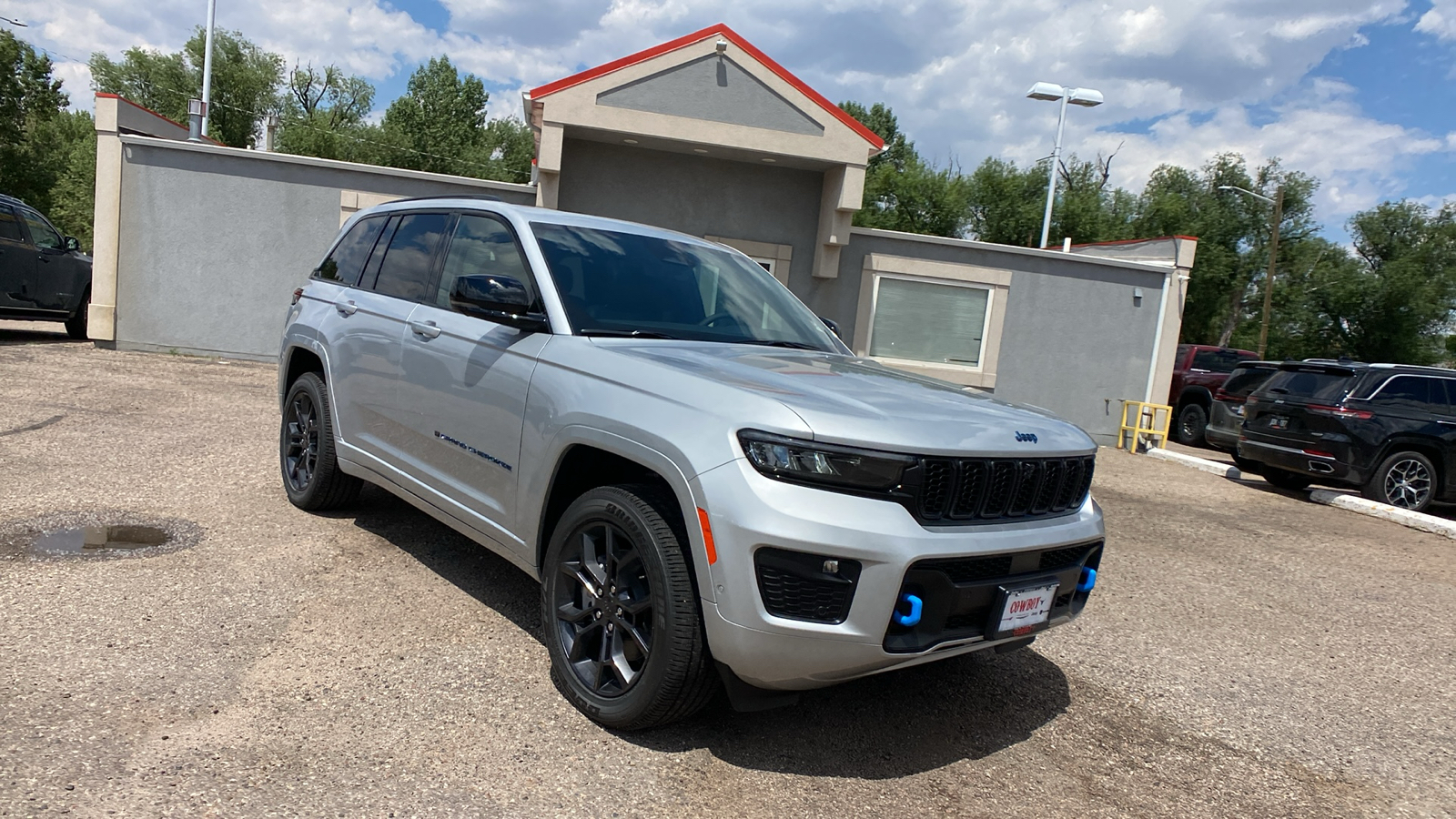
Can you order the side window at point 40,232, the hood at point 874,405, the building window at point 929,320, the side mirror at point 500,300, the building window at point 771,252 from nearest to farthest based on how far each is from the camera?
1. the hood at point 874,405
2. the side mirror at point 500,300
3. the side window at point 40,232
4. the building window at point 771,252
5. the building window at point 929,320

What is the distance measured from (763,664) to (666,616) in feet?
1.11

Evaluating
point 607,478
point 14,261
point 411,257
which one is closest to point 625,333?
point 607,478

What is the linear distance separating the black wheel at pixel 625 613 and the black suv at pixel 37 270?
1343cm

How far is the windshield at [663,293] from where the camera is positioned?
3.81m

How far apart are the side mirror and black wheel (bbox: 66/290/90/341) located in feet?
45.0

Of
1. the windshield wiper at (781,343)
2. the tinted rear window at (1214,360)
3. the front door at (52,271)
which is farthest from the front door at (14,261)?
the tinted rear window at (1214,360)

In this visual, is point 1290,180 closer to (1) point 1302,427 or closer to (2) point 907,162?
(2) point 907,162

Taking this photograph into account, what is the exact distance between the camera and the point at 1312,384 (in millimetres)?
10922

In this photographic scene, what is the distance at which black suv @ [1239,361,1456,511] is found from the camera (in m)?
10.2

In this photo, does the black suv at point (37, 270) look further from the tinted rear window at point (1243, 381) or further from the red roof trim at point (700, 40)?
the tinted rear window at point (1243, 381)

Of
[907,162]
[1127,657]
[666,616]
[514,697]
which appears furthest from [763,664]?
[907,162]

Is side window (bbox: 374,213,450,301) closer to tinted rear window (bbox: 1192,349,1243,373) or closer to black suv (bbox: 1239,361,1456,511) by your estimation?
black suv (bbox: 1239,361,1456,511)

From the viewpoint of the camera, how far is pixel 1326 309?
42.2 m

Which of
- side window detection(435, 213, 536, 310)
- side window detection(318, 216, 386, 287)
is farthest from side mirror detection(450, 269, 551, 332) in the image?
side window detection(318, 216, 386, 287)
